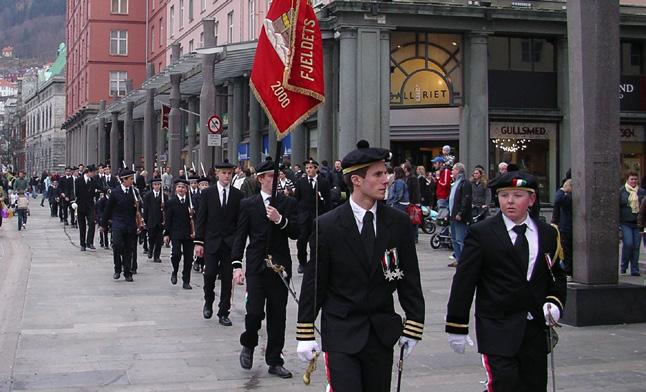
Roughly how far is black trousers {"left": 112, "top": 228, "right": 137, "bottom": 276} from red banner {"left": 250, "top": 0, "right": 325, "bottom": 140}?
28.2 feet

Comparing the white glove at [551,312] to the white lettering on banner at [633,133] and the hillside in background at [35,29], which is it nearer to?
the white lettering on banner at [633,133]

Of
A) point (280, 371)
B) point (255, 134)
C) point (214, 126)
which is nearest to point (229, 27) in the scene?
point (255, 134)

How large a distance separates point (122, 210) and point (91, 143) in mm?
51945

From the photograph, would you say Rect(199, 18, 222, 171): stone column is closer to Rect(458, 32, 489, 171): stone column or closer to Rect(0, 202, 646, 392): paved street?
Rect(458, 32, 489, 171): stone column

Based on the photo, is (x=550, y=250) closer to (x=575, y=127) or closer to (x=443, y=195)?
(x=575, y=127)

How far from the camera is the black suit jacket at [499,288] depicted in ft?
17.3

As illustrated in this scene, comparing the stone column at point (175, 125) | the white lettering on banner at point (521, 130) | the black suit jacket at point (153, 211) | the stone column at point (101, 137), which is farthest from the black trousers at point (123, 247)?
the stone column at point (101, 137)

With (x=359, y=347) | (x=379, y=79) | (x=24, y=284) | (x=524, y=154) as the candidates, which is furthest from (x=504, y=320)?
(x=524, y=154)

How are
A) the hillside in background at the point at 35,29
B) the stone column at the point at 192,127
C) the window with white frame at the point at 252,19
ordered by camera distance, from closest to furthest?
the window with white frame at the point at 252,19, the stone column at the point at 192,127, the hillside in background at the point at 35,29

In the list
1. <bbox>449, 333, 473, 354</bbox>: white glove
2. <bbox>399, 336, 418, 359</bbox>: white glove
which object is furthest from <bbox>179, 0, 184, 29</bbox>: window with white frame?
<bbox>399, 336, 418, 359</bbox>: white glove

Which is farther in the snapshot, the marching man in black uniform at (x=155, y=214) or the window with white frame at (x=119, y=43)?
the window with white frame at (x=119, y=43)

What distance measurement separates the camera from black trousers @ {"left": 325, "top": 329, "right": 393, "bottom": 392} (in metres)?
4.85

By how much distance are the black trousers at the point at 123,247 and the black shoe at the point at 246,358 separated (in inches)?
298

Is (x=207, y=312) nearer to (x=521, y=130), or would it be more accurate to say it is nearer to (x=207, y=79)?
(x=207, y=79)
